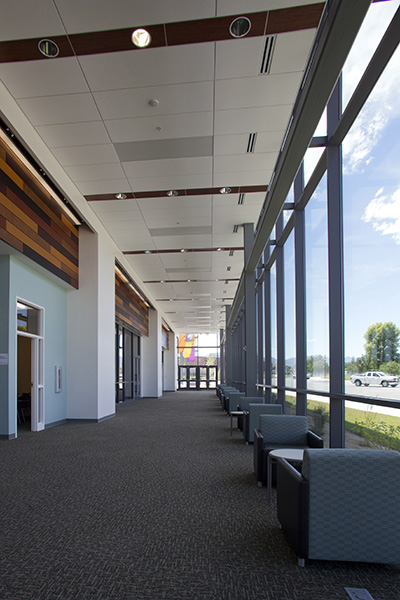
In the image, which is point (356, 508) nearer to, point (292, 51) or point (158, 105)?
point (292, 51)

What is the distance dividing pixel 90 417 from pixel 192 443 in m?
3.85

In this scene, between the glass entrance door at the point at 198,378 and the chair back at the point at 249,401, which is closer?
the chair back at the point at 249,401

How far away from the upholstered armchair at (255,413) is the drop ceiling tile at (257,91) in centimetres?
445

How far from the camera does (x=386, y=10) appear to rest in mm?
3631

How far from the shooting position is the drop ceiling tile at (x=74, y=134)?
261 inches

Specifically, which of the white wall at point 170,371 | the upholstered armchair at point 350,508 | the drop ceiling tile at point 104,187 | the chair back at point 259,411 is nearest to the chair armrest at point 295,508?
the upholstered armchair at point 350,508

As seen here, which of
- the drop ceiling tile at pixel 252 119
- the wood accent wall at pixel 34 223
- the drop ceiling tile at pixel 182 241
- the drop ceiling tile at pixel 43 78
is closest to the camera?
the drop ceiling tile at pixel 43 78

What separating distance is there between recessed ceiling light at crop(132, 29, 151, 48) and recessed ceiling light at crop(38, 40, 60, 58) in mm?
909

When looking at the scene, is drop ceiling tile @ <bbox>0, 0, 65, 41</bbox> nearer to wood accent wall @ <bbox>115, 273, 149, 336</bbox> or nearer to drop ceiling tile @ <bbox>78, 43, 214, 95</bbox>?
drop ceiling tile @ <bbox>78, 43, 214, 95</bbox>

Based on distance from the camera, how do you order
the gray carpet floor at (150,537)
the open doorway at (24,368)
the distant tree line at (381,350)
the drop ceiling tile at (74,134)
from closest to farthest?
the gray carpet floor at (150,537) < the distant tree line at (381,350) < the drop ceiling tile at (74,134) < the open doorway at (24,368)

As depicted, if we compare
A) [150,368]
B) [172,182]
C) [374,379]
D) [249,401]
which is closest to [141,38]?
[172,182]

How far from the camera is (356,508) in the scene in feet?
8.89

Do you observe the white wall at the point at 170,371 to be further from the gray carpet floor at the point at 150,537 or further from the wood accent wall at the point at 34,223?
the gray carpet floor at the point at 150,537

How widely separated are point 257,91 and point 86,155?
10.5 feet
